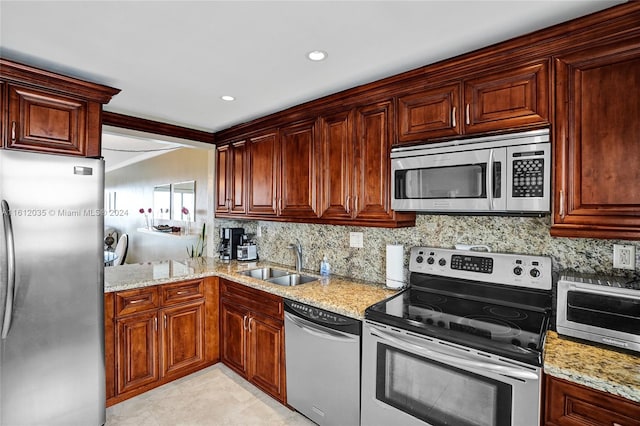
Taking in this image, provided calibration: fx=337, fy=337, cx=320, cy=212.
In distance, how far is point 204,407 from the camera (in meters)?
2.51

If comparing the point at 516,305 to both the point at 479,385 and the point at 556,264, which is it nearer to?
the point at 556,264

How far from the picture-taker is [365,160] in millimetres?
2350

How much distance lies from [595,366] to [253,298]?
2.12 meters

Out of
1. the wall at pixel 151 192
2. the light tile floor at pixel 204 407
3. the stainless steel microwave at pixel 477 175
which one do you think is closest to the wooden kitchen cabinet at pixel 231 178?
the wall at pixel 151 192

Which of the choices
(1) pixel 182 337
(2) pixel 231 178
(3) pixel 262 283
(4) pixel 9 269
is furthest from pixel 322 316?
(2) pixel 231 178

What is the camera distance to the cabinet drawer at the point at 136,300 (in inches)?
99.0

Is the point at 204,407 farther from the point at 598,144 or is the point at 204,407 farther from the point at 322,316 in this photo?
the point at 598,144

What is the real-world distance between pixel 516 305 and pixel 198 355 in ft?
8.37

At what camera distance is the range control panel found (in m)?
1.87

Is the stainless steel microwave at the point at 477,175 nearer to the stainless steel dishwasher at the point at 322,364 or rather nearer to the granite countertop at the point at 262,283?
the granite countertop at the point at 262,283

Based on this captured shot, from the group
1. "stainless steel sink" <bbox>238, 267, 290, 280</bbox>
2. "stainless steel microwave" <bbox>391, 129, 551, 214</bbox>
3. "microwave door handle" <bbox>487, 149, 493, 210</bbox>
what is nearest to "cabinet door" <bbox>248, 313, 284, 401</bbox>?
"stainless steel sink" <bbox>238, 267, 290, 280</bbox>

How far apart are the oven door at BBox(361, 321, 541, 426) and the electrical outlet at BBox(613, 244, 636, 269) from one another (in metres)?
0.80

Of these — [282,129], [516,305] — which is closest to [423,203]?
[516,305]

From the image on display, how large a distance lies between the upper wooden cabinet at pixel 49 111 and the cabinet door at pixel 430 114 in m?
1.97
